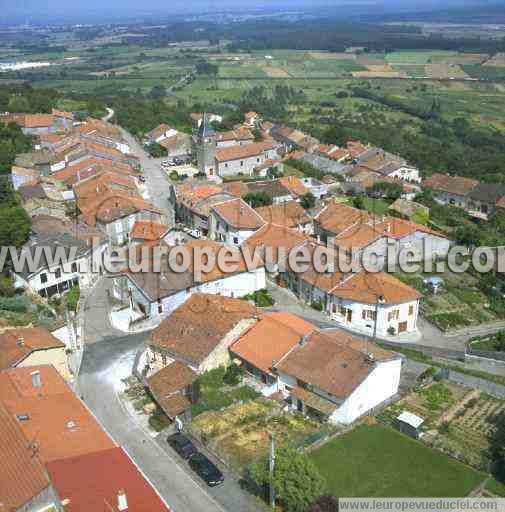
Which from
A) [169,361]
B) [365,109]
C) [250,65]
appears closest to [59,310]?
[169,361]

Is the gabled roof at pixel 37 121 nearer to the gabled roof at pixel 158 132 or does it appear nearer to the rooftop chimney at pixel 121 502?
the gabled roof at pixel 158 132

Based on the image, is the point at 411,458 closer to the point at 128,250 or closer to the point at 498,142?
the point at 128,250

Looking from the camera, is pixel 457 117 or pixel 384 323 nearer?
pixel 384 323

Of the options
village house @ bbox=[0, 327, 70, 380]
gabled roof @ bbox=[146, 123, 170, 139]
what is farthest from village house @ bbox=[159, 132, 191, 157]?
village house @ bbox=[0, 327, 70, 380]

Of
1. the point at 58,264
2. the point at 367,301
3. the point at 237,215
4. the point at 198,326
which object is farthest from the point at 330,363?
the point at 237,215

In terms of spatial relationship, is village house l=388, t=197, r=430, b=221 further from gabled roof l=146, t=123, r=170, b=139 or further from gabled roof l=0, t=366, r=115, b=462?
gabled roof l=0, t=366, r=115, b=462

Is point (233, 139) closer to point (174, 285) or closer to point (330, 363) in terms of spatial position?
point (174, 285)

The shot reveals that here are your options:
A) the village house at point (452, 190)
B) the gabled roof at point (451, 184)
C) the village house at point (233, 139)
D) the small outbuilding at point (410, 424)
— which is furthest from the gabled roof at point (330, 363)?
the village house at point (233, 139)
